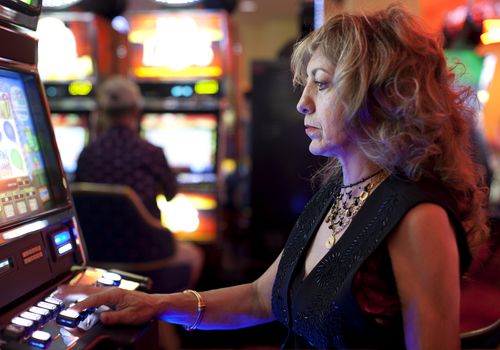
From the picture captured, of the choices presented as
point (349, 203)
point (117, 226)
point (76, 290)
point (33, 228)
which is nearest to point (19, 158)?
point (33, 228)

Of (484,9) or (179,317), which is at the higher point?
(484,9)

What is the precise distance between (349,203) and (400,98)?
0.30 m

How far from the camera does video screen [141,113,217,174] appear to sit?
381cm

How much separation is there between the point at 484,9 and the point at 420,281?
4.24 metres

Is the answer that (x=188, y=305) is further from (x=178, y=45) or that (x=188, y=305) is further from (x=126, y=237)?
(x=178, y=45)

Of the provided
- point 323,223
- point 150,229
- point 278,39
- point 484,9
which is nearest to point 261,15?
point 278,39

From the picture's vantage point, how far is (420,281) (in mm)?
1003

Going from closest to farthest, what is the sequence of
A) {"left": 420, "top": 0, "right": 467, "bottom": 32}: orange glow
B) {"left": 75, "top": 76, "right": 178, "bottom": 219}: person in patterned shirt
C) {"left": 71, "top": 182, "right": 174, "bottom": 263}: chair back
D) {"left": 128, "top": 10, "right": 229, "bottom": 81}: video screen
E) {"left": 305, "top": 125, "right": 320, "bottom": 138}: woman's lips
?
1. {"left": 305, "top": 125, "right": 320, "bottom": 138}: woman's lips
2. {"left": 71, "top": 182, "right": 174, "bottom": 263}: chair back
3. {"left": 75, "top": 76, "right": 178, "bottom": 219}: person in patterned shirt
4. {"left": 128, "top": 10, "right": 229, "bottom": 81}: video screen
5. {"left": 420, "top": 0, "right": 467, "bottom": 32}: orange glow

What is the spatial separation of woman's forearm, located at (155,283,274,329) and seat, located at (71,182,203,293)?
1191 mm

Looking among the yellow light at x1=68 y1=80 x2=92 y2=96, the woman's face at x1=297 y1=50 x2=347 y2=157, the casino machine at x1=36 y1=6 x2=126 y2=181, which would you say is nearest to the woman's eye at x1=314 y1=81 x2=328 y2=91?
the woman's face at x1=297 y1=50 x2=347 y2=157

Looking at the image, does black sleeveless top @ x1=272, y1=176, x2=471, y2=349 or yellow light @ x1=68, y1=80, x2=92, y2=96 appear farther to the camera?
yellow light @ x1=68, y1=80, x2=92, y2=96

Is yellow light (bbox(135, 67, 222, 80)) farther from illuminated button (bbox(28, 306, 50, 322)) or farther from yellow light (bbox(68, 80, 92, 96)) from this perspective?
illuminated button (bbox(28, 306, 50, 322))

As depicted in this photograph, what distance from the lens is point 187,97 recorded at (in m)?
3.82

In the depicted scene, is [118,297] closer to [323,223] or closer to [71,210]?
[71,210]
